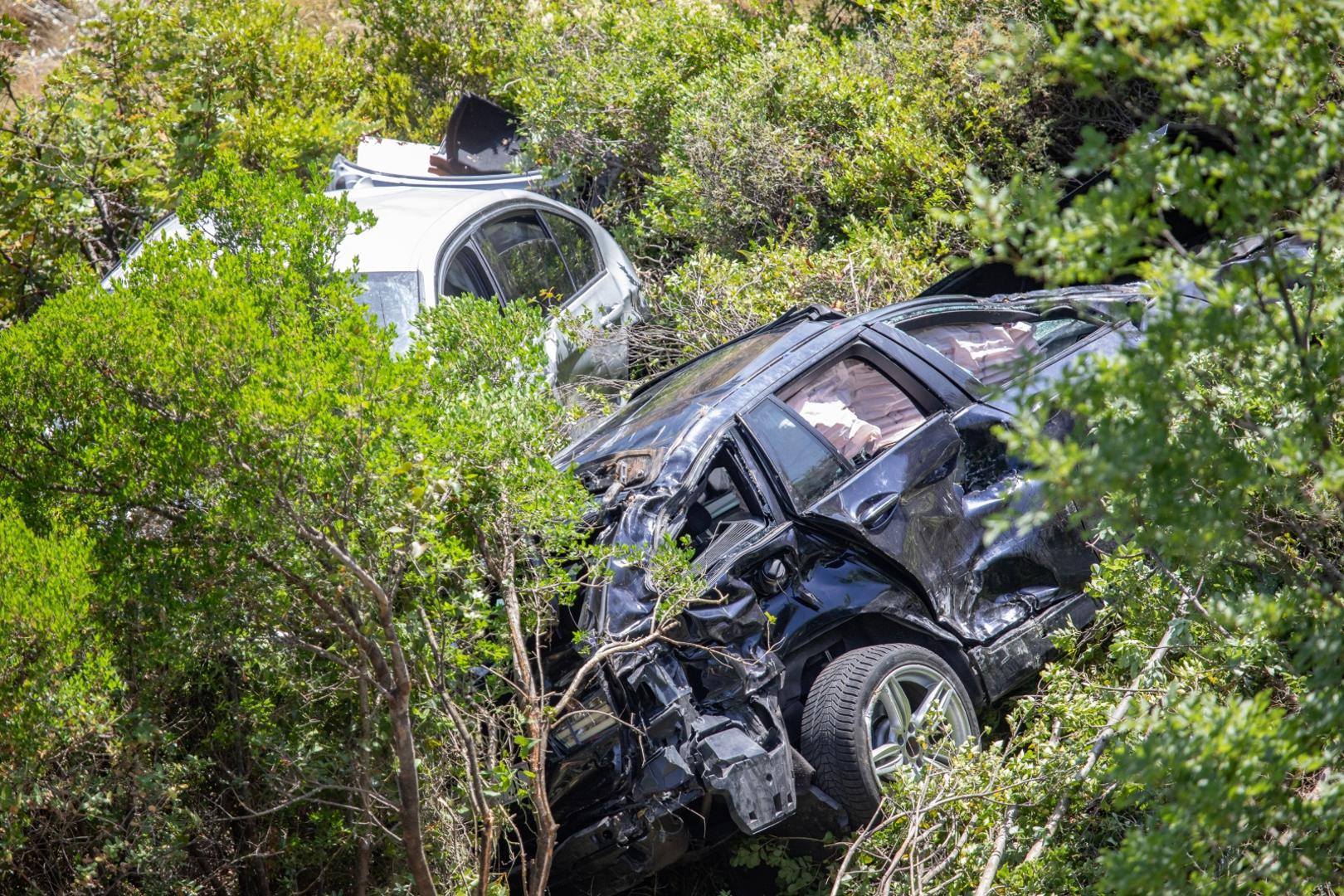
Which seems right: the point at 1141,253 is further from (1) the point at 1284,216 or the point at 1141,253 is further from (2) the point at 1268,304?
(1) the point at 1284,216

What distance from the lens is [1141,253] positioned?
202cm

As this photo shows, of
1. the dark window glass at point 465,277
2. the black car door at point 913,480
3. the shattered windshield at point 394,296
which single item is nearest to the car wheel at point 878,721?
the black car door at point 913,480

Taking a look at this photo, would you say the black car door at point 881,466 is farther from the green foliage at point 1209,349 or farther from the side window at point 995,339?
the green foliage at point 1209,349

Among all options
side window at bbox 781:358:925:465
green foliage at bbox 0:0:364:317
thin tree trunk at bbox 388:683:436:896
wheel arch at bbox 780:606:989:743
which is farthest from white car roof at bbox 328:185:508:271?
thin tree trunk at bbox 388:683:436:896

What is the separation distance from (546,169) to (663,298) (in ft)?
9.05

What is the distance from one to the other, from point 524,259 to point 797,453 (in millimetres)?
3452

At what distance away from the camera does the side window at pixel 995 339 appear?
201 inches

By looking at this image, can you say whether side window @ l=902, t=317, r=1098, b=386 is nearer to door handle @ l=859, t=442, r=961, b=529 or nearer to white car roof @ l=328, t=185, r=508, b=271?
door handle @ l=859, t=442, r=961, b=529

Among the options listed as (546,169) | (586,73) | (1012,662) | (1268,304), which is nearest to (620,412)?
(1012,662)

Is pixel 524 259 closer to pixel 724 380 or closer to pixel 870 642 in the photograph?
pixel 724 380

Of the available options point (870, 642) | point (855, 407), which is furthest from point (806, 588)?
point (855, 407)

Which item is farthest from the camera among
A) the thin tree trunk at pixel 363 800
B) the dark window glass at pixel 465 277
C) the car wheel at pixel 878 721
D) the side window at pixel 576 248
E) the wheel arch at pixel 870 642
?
the side window at pixel 576 248

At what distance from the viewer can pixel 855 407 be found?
476 centimetres

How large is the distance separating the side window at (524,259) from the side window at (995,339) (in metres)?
2.77
